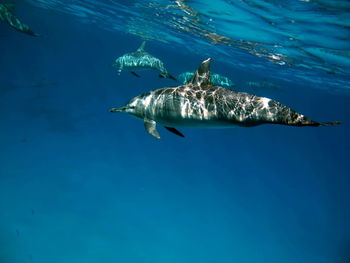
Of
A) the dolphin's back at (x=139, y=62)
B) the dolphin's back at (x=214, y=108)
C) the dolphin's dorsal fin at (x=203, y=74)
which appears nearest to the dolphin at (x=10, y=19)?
the dolphin's back at (x=139, y=62)

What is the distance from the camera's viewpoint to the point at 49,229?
2069 centimetres

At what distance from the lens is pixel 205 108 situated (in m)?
5.41

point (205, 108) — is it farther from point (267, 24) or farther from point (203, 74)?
point (267, 24)

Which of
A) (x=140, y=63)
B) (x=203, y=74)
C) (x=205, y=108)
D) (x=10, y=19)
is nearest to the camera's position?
(x=205, y=108)

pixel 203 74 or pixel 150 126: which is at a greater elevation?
pixel 203 74

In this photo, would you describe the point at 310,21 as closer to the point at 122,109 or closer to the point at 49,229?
the point at 122,109

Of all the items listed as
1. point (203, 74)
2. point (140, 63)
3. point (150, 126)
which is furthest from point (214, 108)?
point (140, 63)

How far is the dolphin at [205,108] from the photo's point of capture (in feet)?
14.7

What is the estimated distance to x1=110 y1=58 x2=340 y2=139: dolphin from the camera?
449 centimetres

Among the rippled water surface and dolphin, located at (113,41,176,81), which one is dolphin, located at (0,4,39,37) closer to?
dolphin, located at (113,41,176,81)

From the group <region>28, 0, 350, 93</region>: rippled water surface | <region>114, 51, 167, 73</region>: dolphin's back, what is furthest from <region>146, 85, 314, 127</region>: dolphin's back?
<region>28, 0, 350, 93</region>: rippled water surface

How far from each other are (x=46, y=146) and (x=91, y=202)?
815 centimetres

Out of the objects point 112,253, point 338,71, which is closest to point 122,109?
point 112,253

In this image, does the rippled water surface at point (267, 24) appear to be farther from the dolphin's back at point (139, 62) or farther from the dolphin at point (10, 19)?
the dolphin at point (10, 19)
